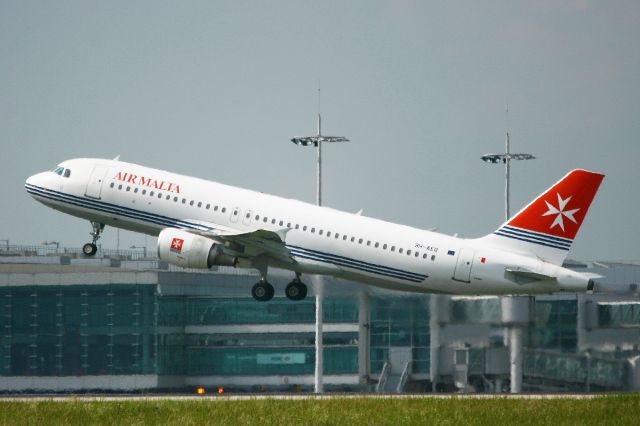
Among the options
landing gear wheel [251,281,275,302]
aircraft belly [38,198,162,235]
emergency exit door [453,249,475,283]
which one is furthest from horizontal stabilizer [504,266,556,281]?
aircraft belly [38,198,162,235]

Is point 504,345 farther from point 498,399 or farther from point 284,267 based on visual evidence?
point 284,267

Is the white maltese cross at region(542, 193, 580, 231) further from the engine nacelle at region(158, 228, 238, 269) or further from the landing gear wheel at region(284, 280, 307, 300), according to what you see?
the engine nacelle at region(158, 228, 238, 269)

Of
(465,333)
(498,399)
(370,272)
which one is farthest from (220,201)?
(498,399)

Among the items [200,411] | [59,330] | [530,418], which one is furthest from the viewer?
[59,330]

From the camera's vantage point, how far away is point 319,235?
79.2 metres

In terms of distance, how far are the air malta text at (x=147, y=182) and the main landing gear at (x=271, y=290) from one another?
7.00m

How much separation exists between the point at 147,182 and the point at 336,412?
26327 millimetres

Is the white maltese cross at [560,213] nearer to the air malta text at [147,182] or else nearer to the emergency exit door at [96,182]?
the air malta text at [147,182]

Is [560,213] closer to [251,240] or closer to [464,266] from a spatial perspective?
[464,266]

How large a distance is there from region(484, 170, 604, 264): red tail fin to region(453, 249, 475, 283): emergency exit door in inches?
82.6

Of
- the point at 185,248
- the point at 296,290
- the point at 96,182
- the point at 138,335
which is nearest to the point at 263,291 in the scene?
the point at 296,290

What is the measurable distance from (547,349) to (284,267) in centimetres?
1649

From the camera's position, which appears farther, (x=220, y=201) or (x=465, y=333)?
(x=220, y=201)

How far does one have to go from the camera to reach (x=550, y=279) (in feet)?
249
